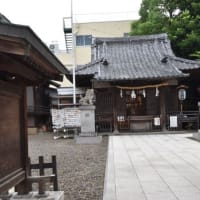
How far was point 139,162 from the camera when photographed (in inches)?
401

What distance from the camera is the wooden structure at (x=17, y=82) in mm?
3338

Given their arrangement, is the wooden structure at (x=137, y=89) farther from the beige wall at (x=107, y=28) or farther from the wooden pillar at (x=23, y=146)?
the beige wall at (x=107, y=28)

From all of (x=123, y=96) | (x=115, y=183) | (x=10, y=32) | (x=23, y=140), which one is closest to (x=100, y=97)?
(x=123, y=96)

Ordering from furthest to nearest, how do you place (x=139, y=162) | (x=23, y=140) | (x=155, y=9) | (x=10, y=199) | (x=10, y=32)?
(x=155, y=9), (x=139, y=162), (x=23, y=140), (x=10, y=199), (x=10, y=32)

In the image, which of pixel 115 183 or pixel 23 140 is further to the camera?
pixel 115 183

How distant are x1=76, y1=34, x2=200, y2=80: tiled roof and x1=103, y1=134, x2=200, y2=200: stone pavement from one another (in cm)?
764

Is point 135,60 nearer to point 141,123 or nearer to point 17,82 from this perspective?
point 141,123

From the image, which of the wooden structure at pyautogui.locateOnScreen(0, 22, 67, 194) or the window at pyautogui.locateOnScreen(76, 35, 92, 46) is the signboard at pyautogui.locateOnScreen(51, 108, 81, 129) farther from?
the window at pyautogui.locateOnScreen(76, 35, 92, 46)

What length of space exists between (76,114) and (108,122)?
85.6 inches

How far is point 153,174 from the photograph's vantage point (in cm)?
826

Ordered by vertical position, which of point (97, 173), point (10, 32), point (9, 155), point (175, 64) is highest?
point (175, 64)

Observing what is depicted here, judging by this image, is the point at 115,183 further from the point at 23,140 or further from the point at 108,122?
the point at 108,122

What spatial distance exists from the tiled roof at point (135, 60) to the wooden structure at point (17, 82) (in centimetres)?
1476

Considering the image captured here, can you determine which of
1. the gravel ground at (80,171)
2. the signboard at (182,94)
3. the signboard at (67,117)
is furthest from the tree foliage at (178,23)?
the gravel ground at (80,171)
